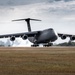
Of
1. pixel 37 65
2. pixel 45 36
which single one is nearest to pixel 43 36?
pixel 45 36

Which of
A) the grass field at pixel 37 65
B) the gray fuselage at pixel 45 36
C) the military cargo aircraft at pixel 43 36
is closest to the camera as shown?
the grass field at pixel 37 65

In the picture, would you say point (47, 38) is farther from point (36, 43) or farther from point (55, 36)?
point (36, 43)

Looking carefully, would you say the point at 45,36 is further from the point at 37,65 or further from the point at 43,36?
the point at 37,65

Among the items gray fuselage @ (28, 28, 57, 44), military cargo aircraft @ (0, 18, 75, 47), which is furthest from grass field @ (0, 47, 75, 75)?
military cargo aircraft @ (0, 18, 75, 47)

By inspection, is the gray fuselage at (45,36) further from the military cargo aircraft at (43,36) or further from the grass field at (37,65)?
the grass field at (37,65)

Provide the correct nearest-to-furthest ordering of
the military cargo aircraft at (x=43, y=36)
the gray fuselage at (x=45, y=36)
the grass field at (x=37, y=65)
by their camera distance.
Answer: the grass field at (x=37, y=65) < the gray fuselage at (x=45, y=36) < the military cargo aircraft at (x=43, y=36)

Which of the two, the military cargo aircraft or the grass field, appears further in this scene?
the military cargo aircraft

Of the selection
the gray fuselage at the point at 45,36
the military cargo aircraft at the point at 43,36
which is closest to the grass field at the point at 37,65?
the gray fuselage at the point at 45,36

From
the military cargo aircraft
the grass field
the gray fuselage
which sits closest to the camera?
the grass field

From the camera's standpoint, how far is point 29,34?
9412 centimetres

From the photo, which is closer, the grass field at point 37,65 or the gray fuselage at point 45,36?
the grass field at point 37,65

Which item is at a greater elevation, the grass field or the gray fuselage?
the grass field

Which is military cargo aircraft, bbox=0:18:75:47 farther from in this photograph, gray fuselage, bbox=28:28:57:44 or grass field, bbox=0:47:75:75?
grass field, bbox=0:47:75:75

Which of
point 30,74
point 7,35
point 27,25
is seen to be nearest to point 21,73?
point 30,74
